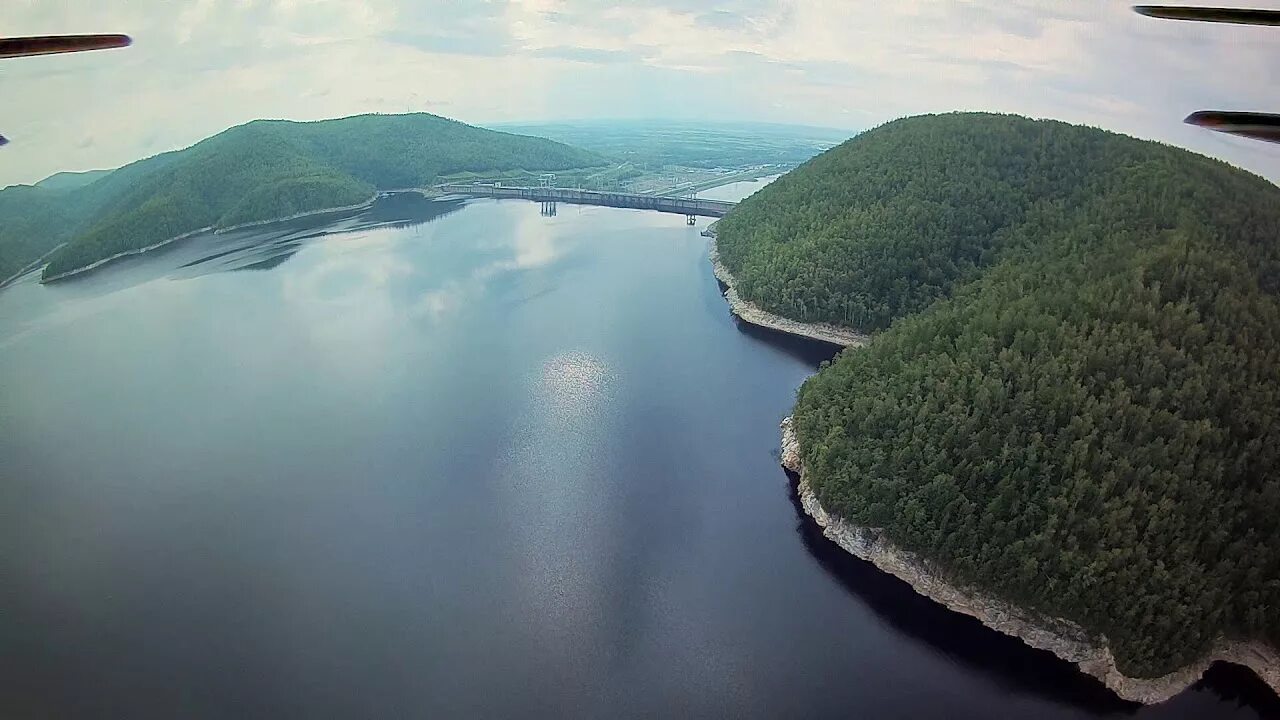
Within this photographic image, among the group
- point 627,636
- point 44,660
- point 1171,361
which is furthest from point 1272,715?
point 44,660

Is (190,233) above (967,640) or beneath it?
above

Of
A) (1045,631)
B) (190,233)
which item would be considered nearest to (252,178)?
(190,233)

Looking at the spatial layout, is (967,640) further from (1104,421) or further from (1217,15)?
(1217,15)

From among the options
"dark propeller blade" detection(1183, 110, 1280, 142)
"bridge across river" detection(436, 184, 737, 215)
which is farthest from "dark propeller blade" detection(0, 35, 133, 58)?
"bridge across river" detection(436, 184, 737, 215)

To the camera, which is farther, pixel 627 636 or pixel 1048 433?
pixel 1048 433

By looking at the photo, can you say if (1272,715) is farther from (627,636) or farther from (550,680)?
(550,680)

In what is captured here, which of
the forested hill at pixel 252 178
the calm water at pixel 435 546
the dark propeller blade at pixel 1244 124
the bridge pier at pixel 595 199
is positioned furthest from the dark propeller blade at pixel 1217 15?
the bridge pier at pixel 595 199
